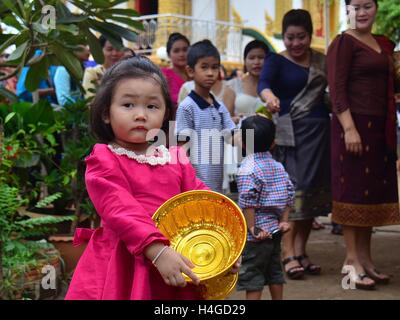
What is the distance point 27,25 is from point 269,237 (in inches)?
60.5

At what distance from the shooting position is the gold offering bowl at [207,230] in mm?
2254

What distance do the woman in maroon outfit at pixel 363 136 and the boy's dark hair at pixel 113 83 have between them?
2091 mm

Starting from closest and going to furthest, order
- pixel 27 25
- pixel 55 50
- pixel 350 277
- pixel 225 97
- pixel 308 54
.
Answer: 1. pixel 27 25
2. pixel 55 50
3. pixel 350 277
4. pixel 308 54
5. pixel 225 97

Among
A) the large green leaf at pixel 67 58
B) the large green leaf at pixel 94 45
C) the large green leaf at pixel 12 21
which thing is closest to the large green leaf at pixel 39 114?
the large green leaf at pixel 94 45

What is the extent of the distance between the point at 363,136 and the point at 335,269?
3.33 ft

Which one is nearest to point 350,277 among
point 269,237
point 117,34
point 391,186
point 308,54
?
point 391,186

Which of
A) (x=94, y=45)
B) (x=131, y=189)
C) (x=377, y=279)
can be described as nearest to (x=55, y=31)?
(x=94, y=45)

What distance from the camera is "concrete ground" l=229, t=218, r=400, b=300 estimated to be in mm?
4137

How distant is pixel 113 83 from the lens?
2385mm

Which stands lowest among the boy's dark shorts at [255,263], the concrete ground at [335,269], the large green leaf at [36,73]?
the concrete ground at [335,269]

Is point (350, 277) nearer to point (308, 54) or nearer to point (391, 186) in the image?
point (391, 186)

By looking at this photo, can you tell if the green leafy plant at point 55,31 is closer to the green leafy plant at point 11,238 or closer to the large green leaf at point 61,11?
the large green leaf at point 61,11

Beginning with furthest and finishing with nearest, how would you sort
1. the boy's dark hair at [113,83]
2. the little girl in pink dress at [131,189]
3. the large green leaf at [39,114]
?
the large green leaf at [39,114]
the boy's dark hair at [113,83]
the little girl in pink dress at [131,189]

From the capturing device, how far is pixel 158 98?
237cm
